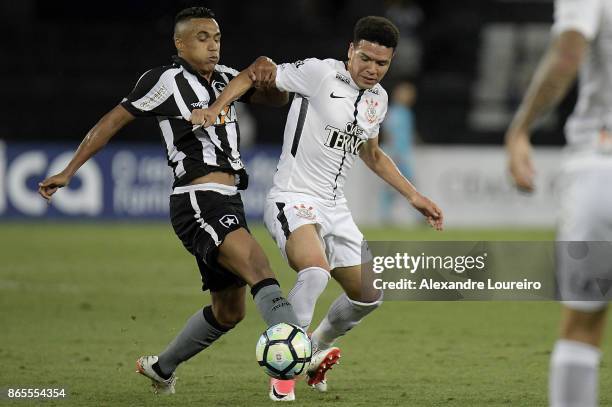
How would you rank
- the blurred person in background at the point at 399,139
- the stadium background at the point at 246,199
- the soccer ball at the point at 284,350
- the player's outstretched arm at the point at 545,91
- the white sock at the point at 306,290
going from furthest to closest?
1. the blurred person in background at the point at 399,139
2. the stadium background at the point at 246,199
3. the white sock at the point at 306,290
4. the soccer ball at the point at 284,350
5. the player's outstretched arm at the point at 545,91

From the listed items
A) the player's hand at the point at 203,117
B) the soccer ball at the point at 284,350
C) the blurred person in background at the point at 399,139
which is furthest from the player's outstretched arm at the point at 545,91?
the blurred person in background at the point at 399,139

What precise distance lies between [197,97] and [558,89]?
8.91 feet

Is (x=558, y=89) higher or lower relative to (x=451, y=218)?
lower

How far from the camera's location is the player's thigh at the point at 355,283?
21.3ft

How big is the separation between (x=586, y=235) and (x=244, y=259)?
229 centimetres

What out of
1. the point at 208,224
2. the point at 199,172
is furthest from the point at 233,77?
the point at 208,224

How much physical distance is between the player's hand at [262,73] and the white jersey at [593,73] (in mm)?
2494

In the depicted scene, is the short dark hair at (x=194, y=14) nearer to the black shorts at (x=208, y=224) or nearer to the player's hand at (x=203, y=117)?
the player's hand at (x=203, y=117)

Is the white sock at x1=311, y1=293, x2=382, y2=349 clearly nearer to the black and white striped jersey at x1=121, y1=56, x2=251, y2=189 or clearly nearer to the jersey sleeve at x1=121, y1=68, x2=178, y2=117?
the black and white striped jersey at x1=121, y1=56, x2=251, y2=189

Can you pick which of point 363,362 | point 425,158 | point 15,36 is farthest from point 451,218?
point 363,362

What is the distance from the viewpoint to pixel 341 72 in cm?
652

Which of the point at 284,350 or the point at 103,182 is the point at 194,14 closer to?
the point at 284,350

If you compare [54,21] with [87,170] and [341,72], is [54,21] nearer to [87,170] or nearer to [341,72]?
[87,170]

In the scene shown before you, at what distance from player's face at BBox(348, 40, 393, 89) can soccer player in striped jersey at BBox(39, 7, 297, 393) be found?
0.45 m
